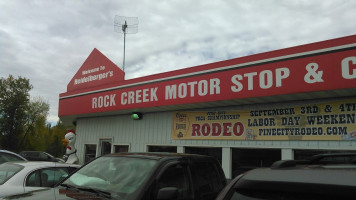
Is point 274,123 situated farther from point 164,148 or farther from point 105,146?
point 105,146

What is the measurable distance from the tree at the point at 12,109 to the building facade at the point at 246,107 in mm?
32391

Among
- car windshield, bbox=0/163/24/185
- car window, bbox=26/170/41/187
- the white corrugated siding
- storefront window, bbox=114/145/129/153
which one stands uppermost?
the white corrugated siding

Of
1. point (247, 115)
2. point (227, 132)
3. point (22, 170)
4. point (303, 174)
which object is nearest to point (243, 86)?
point (247, 115)

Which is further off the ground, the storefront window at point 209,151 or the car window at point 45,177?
the storefront window at point 209,151

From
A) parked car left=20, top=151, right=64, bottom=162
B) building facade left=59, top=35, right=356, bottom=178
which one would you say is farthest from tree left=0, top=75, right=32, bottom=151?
building facade left=59, top=35, right=356, bottom=178

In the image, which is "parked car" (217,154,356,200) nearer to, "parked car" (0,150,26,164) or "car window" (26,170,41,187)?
"car window" (26,170,41,187)

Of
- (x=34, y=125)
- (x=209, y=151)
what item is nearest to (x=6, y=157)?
(x=209, y=151)

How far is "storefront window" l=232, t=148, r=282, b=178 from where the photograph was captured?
26.9 feet

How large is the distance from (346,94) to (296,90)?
3.54 ft

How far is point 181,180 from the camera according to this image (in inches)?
165

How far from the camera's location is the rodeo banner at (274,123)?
23.2ft

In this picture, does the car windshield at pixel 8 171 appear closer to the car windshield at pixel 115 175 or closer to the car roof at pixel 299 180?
the car windshield at pixel 115 175

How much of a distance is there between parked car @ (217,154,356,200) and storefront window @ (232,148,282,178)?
6.23m

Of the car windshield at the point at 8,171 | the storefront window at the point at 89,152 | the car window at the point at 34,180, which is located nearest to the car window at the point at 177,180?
the car window at the point at 34,180
